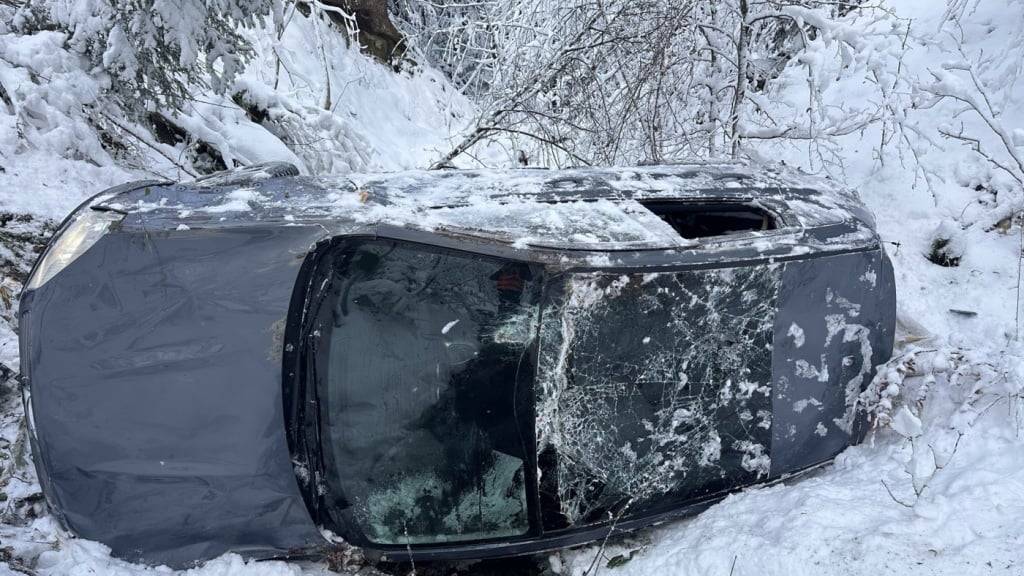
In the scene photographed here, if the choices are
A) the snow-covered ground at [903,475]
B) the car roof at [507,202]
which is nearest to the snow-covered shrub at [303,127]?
the snow-covered ground at [903,475]

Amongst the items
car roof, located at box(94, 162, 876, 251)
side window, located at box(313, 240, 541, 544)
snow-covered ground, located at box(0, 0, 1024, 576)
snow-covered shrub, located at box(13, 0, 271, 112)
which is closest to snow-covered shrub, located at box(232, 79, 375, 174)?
snow-covered shrub, located at box(13, 0, 271, 112)

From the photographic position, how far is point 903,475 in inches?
96.6

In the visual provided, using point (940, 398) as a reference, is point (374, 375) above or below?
above

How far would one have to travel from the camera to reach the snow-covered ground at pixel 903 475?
208cm

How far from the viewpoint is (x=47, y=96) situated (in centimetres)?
374

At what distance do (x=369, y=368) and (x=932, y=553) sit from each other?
1.91 meters

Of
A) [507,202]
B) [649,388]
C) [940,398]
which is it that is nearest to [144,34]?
[507,202]

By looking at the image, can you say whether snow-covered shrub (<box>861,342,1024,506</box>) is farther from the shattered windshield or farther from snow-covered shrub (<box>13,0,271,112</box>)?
snow-covered shrub (<box>13,0,271,112</box>)

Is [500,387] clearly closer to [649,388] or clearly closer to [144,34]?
[649,388]

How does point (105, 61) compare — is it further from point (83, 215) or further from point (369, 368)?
point (369, 368)

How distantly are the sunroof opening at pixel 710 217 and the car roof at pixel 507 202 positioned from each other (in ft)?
0.11

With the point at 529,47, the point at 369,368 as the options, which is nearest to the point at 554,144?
the point at 529,47

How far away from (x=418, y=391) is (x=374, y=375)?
6.4 inches

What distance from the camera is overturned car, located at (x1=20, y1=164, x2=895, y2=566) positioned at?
217 centimetres
